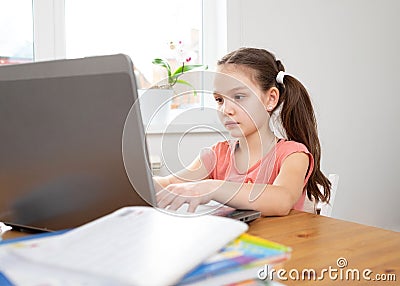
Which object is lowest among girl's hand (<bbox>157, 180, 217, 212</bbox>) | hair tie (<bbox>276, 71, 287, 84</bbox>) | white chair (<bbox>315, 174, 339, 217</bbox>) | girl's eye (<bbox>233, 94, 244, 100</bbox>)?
white chair (<bbox>315, 174, 339, 217</bbox>)

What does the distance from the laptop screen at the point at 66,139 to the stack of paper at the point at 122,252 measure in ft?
0.72

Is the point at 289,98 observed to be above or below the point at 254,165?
above

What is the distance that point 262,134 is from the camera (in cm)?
145

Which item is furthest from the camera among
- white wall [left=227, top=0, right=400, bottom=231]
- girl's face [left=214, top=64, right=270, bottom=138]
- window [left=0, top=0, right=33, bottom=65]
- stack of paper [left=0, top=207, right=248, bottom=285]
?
white wall [left=227, top=0, right=400, bottom=231]

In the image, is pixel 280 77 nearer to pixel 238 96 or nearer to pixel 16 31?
pixel 238 96

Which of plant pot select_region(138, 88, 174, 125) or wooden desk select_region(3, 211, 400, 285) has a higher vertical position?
plant pot select_region(138, 88, 174, 125)

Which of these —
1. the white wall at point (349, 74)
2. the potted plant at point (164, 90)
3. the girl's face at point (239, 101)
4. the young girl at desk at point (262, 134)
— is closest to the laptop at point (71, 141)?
the potted plant at point (164, 90)

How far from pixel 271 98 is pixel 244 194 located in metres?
0.50

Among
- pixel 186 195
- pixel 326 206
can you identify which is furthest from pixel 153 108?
pixel 326 206

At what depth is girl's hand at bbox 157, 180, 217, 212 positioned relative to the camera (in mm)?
881

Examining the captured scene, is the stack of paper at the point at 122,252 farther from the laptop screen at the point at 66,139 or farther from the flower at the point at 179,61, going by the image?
the flower at the point at 179,61

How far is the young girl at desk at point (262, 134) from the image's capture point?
4.13 ft

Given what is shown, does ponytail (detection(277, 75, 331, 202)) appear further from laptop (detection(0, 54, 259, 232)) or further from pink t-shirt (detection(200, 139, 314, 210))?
laptop (detection(0, 54, 259, 232))

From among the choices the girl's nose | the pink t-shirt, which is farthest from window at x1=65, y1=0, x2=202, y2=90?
the girl's nose
